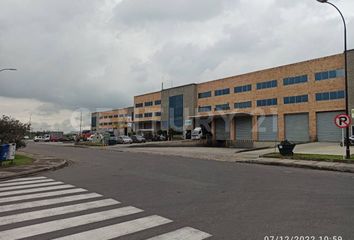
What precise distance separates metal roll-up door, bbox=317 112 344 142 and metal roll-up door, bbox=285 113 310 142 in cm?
207

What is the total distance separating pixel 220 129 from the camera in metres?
66.8

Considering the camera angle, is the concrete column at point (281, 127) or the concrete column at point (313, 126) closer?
the concrete column at point (313, 126)

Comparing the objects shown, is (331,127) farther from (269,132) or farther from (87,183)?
(87,183)

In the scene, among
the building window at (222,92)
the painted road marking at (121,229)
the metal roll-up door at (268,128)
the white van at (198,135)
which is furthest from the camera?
the building window at (222,92)

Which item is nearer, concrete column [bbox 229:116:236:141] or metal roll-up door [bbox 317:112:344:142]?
metal roll-up door [bbox 317:112:344:142]

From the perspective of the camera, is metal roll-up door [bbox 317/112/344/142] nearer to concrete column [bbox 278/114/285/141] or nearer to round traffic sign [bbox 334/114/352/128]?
concrete column [bbox 278/114/285/141]

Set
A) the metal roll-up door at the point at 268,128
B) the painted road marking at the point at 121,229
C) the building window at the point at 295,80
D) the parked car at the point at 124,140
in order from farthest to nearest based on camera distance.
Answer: the parked car at the point at 124,140 → the metal roll-up door at the point at 268,128 → the building window at the point at 295,80 → the painted road marking at the point at 121,229

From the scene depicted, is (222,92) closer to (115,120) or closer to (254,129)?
(254,129)

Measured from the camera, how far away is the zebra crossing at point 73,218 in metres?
5.54

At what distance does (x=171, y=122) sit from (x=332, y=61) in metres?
46.8

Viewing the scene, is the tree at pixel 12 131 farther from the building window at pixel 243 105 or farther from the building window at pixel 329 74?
the building window at pixel 243 105

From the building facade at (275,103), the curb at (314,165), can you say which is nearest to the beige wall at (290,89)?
the building facade at (275,103)

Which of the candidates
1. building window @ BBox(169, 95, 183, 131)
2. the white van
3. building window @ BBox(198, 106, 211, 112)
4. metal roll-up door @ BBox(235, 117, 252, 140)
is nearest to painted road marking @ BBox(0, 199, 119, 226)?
the white van

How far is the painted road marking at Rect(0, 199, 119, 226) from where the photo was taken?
21.7 feet
